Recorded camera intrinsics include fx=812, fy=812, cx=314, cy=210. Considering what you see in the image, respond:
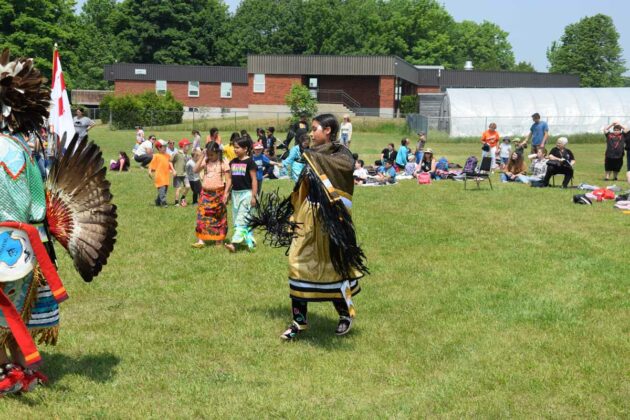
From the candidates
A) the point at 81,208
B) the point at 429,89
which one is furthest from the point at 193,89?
the point at 81,208

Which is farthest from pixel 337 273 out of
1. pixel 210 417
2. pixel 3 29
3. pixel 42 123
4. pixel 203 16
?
pixel 203 16

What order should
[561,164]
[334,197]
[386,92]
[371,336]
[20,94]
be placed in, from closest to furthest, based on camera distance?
[20,94] < [334,197] < [371,336] < [561,164] < [386,92]

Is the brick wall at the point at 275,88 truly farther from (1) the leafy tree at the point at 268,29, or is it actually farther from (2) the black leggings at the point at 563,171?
(2) the black leggings at the point at 563,171

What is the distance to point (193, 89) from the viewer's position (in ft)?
202

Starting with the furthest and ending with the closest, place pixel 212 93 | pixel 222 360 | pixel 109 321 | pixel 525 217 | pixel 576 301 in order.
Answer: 1. pixel 212 93
2. pixel 525 217
3. pixel 576 301
4. pixel 109 321
5. pixel 222 360

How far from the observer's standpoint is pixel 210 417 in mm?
5312

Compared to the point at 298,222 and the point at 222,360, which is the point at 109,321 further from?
the point at 298,222

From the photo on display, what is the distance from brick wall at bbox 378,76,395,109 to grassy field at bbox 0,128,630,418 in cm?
4259

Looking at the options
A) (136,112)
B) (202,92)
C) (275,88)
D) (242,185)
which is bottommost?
(242,185)

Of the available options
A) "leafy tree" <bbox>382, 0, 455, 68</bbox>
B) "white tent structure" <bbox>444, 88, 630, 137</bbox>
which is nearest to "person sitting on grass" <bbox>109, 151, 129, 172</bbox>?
"white tent structure" <bbox>444, 88, 630, 137</bbox>

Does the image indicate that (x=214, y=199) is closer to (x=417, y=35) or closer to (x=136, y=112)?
(x=136, y=112)

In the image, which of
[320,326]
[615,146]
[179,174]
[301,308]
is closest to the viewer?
[301,308]

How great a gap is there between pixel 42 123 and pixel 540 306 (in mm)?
5149

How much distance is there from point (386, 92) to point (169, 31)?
2773cm
